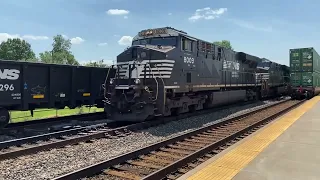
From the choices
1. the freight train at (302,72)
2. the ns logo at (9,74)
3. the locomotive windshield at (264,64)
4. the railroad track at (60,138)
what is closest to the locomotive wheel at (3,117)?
the ns logo at (9,74)

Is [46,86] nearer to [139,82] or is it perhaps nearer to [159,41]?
[139,82]

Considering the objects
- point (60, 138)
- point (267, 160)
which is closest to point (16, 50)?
point (60, 138)

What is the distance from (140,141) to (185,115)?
15.2ft

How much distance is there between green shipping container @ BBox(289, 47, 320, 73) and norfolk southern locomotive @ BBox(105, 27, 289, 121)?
1697 centimetres

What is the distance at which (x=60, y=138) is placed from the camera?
8469mm

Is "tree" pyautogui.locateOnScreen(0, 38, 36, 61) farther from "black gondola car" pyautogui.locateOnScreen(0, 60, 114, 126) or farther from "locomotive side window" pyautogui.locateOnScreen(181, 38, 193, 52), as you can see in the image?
"locomotive side window" pyautogui.locateOnScreen(181, 38, 193, 52)

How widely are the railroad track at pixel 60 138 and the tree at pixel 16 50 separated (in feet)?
329

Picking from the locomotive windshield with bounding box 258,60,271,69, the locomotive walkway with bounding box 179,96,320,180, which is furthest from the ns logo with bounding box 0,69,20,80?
the locomotive windshield with bounding box 258,60,271,69

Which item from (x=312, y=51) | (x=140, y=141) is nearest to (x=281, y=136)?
(x=140, y=141)

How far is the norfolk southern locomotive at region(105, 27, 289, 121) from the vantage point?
10.8m

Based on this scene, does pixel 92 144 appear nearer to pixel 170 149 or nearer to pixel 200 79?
pixel 170 149

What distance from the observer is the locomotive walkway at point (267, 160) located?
4.97 meters

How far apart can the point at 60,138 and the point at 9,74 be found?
10.3 ft

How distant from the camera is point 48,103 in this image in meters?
11.4
